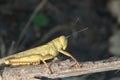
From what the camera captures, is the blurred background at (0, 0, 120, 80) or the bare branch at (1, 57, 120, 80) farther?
the blurred background at (0, 0, 120, 80)

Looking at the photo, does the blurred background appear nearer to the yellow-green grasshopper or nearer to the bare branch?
the yellow-green grasshopper

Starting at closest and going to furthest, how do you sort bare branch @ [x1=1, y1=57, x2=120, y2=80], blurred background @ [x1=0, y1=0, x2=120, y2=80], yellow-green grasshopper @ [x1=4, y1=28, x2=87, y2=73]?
bare branch @ [x1=1, y1=57, x2=120, y2=80], yellow-green grasshopper @ [x1=4, y1=28, x2=87, y2=73], blurred background @ [x1=0, y1=0, x2=120, y2=80]

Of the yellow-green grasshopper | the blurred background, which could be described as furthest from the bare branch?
the blurred background

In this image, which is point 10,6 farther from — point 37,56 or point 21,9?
point 37,56

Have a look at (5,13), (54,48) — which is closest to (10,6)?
(5,13)

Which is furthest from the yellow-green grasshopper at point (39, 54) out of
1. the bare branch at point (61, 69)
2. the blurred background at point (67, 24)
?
the blurred background at point (67, 24)

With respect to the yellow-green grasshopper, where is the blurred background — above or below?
above

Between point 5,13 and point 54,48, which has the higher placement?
point 5,13
